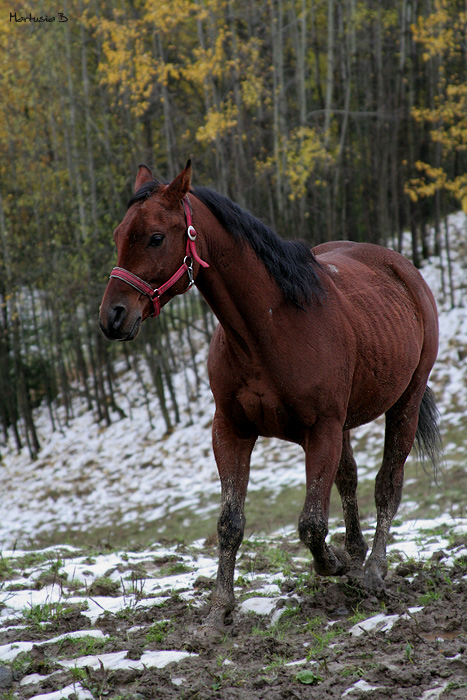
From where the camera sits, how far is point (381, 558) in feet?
15.6

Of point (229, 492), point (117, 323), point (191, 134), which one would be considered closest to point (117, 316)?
point (117, 323)

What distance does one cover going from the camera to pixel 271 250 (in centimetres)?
423

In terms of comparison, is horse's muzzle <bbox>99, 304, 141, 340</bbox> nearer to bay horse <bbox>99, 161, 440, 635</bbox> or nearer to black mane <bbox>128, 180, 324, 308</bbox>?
bay horse <bbox>99, 161, 440, 635</bbox>

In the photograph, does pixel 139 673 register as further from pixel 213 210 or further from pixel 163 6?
pixel 163 6

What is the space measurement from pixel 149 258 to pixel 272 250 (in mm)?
882

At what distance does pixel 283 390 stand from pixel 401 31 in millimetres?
15906

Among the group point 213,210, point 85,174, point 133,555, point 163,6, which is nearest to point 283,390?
point 213,210

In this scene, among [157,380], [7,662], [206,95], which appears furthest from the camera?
[157,380]

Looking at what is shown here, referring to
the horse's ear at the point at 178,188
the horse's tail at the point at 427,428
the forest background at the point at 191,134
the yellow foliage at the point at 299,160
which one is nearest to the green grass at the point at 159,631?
the horse's ear at the point at 178,188

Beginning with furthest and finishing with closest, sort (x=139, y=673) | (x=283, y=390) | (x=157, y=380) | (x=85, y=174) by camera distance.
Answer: (x=85, y=174)
(x=157, y=380)
(x=283, y=390)
(x=139, y=673)

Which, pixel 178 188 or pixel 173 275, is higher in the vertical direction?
pixel 178 188

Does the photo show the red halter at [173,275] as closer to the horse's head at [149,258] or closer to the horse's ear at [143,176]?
the horse's head at [149,258]

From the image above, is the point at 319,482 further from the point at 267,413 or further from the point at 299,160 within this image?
the point at 299,160

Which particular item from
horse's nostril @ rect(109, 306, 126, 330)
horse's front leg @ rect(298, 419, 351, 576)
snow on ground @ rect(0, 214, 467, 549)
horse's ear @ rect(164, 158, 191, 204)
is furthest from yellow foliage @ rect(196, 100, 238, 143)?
horse's nostril @ rect(109, 306, 126, 330)
